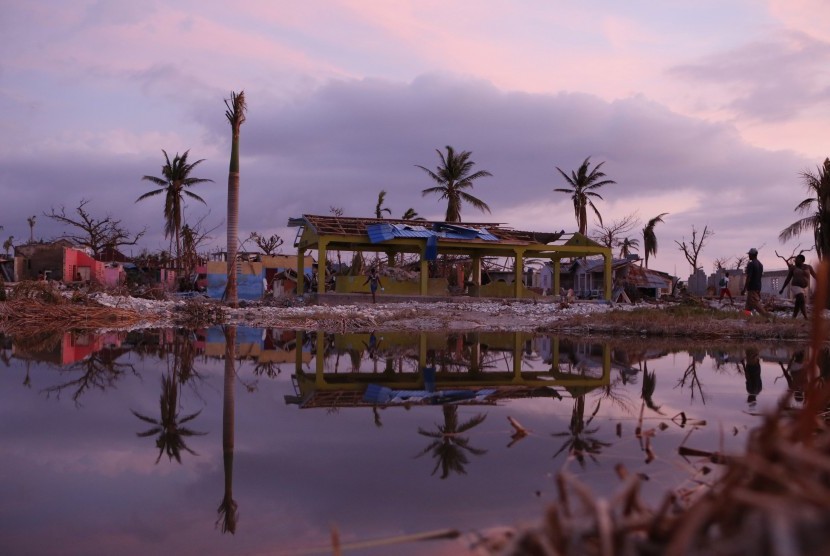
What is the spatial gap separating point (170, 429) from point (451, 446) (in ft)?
7.24

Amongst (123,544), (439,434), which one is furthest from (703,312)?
(123,544)

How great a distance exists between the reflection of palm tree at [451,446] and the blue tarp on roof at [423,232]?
878 inches

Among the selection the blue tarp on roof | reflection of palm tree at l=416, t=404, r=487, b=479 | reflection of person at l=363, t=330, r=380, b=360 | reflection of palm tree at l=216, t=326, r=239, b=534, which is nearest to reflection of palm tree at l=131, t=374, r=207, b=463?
reflection of palm tree at l=216, t=326, r=239, b=534

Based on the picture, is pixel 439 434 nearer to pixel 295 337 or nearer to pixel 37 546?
pixel 37 546

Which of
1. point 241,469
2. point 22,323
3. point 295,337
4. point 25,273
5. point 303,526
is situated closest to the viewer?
point 303,526

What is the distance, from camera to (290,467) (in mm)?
4391

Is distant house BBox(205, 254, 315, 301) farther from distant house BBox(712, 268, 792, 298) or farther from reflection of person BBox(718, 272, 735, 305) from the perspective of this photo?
distant house BBox(712, 268, 792, 298)

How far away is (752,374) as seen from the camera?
9258mm

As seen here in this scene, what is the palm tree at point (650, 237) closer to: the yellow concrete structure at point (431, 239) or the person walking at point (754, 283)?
the yellow concrete structure at point (431, 239)

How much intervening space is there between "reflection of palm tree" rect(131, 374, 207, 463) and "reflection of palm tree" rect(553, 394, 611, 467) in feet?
8.26

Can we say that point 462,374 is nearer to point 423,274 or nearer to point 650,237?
point 423,274

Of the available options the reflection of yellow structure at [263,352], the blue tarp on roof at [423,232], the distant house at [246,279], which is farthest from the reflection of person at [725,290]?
the distant house at [246,279]

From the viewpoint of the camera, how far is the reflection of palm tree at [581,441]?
4.66 metres

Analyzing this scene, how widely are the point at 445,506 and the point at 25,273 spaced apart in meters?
42.7
